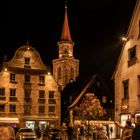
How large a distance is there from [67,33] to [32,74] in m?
37.1

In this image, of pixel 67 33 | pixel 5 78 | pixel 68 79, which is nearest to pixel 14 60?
pixel 5 78

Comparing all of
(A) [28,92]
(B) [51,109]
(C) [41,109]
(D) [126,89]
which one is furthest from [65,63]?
(D) [126,89]

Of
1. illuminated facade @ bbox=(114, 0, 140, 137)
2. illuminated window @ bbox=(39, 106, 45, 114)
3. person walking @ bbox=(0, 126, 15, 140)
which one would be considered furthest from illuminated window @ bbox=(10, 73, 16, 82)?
person walking @ bbox=(0, 126, 15, 140)

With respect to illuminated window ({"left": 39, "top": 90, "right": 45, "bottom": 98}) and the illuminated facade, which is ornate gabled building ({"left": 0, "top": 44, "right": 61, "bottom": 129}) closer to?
illuminated window ({"left": 39, "top": 90, "right": 45, "bottom": 98})

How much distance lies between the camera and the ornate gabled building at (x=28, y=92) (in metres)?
60.0

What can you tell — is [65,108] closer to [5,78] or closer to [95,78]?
[95,78]

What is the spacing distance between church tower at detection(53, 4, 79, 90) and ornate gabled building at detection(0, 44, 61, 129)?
24578mm

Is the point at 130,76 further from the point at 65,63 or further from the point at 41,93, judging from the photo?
the point at 65,63

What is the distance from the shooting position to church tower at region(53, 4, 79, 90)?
3556 inches

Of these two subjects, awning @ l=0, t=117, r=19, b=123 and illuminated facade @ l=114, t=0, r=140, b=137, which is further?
awning @ l=0, t=117, r=19, b=123

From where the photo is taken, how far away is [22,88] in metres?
61.4

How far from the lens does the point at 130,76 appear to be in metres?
34.1

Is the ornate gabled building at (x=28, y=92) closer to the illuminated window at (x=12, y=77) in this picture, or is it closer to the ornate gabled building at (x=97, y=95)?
the illuminated window at (x=12, y=77)

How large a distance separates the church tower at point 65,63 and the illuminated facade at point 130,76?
51.9 m
